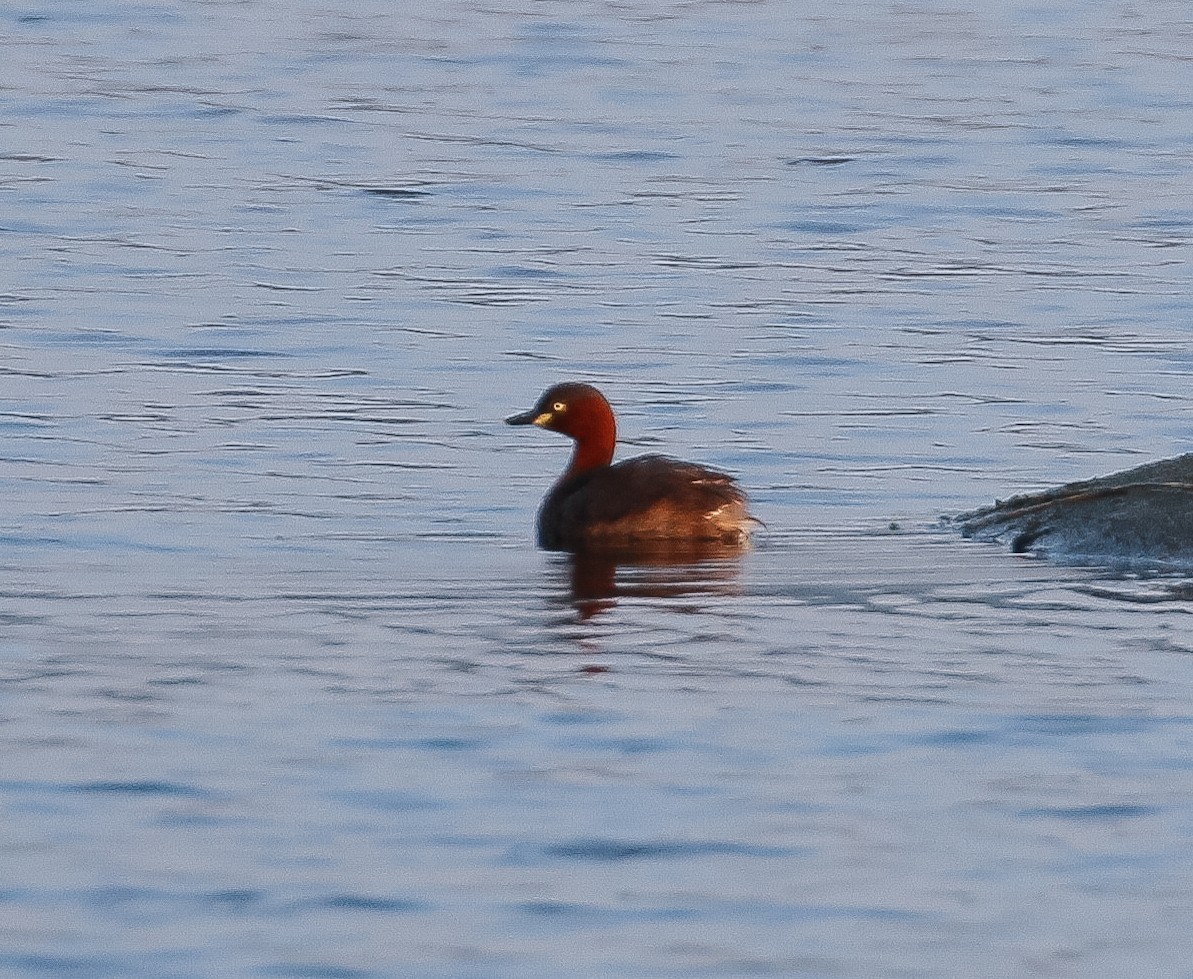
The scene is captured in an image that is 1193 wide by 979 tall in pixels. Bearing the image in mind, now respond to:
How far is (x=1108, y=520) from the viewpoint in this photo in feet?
37.2

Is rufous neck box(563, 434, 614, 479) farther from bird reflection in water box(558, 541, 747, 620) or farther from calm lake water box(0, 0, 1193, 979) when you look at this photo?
bird reflection in water box(558, 541, 747, 620)

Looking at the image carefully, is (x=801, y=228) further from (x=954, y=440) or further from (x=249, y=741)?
(x=249, y=741)

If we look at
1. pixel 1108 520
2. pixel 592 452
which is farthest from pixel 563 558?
pixel 1108 520

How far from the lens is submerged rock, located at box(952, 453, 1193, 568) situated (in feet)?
36.5

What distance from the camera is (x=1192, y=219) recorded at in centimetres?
2161

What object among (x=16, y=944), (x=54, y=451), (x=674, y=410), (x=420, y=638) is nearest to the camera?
(x=16, y=944)

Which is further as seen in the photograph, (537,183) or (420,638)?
(537,183)

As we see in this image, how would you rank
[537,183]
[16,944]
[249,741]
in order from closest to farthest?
[16,944]
[249,741]
[537,183]

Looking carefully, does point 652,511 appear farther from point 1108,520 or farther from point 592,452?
point 1108,520

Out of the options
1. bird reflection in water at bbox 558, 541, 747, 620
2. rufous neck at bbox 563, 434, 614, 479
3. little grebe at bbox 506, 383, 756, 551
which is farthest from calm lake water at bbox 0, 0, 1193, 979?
rufous neck at bbox 563, 434, 614, 479

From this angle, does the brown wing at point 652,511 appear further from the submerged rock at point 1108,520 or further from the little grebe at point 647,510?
the submerged rock at point 1108,520

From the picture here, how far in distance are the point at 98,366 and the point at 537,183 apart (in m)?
7.98

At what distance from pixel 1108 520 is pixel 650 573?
186cm

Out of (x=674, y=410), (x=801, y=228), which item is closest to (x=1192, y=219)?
(x=801, y=228)
